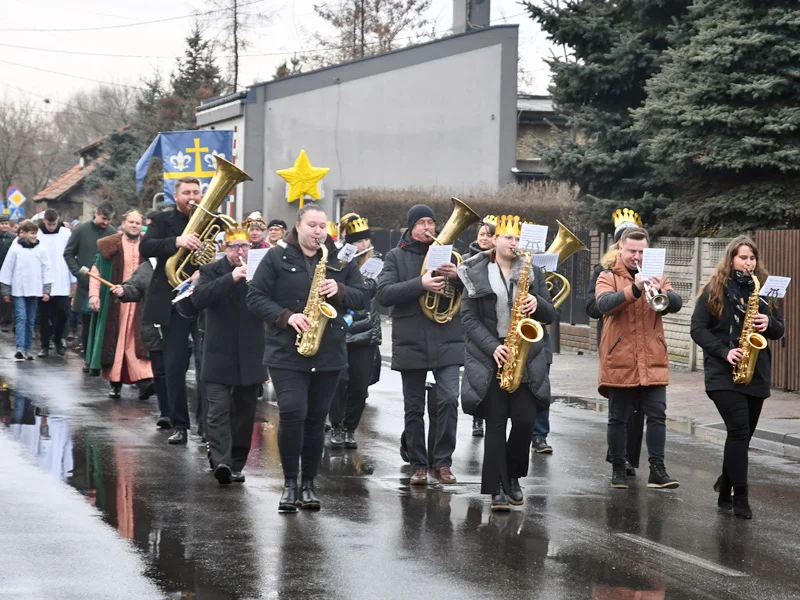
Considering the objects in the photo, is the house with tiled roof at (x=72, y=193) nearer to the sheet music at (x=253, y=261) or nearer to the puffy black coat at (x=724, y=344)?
the sheet music at (x=253, y=261)

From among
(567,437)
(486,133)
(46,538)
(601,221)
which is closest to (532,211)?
(486,133)

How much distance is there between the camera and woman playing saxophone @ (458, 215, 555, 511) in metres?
9.08

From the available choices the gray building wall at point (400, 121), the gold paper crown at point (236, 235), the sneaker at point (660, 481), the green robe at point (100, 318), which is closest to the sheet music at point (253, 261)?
the gold paper crown at point (236, 235)

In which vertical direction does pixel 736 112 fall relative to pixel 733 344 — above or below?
above

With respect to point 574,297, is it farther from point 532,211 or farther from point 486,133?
point 486,133

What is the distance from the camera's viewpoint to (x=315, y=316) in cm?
888

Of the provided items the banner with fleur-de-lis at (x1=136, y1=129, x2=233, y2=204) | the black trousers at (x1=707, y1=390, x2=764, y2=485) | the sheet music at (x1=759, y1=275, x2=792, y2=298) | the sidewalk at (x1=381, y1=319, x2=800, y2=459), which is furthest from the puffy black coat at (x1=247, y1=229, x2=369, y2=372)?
the banner with fleur-de-lis at (x1=136, y1=129, x2=233, y2=204)

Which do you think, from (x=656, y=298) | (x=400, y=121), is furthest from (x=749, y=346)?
(x=400, y=121)

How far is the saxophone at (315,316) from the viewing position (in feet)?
28.9

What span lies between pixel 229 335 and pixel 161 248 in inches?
70.6

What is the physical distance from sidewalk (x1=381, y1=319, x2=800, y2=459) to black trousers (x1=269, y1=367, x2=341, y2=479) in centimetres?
514

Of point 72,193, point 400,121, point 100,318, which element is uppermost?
point 400,121

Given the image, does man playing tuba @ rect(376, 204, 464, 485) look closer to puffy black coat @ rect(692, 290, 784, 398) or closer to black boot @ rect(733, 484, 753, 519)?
puffy black coat @ rect(692, 290, 784, 398)

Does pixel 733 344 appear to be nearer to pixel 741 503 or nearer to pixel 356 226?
pixel 741 503
